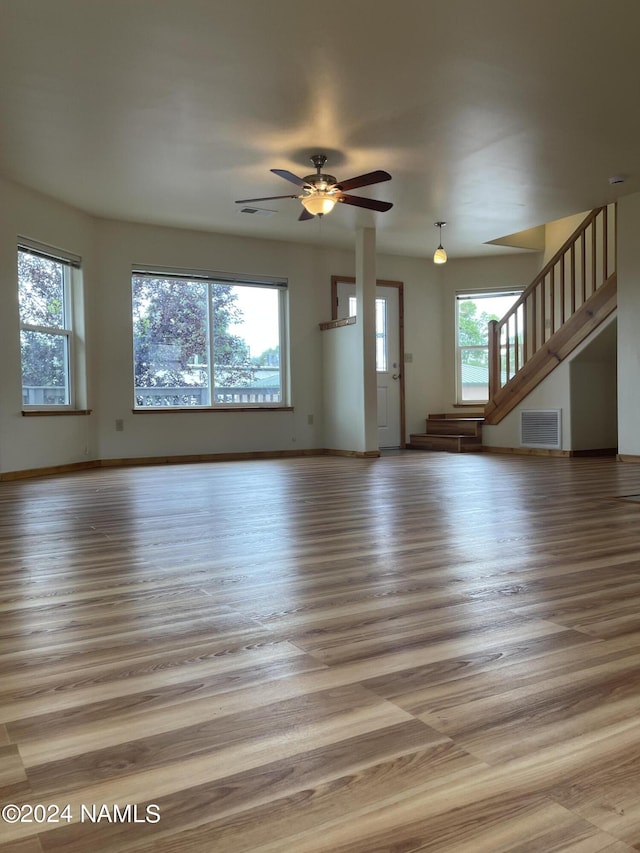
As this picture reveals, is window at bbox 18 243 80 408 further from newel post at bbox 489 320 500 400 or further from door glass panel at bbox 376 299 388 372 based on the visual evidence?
newel post at bbox 489 320 500 400

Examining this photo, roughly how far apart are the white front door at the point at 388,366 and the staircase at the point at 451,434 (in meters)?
0.37

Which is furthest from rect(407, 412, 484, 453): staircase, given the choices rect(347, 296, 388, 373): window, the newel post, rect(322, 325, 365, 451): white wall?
rect(322, 325, 365, 451): white wall

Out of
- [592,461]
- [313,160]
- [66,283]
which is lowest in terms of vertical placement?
[592,461]

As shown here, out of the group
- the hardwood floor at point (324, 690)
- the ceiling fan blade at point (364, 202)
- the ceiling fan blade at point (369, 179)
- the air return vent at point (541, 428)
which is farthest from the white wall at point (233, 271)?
the hardwood floor at point (324, 690)

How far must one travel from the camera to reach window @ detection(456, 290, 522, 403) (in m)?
9.97

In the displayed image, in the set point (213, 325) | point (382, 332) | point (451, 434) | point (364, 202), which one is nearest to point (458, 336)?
point (382, 332)

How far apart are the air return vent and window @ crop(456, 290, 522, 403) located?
1565mm

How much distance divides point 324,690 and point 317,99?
4.12 meters

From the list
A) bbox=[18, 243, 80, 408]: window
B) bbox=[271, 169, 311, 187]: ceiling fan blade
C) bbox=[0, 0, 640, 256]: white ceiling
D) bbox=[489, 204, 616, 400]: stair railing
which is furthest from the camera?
bbox=[489, 204, 616, 400]: stair railing

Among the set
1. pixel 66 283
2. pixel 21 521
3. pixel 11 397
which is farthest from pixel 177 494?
pixel 66 283

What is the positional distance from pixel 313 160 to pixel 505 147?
1556mm

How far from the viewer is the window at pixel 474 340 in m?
9.97

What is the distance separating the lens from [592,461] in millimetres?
7270

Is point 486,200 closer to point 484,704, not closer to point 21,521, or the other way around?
point 21,521
